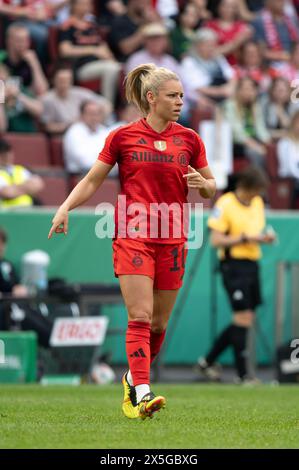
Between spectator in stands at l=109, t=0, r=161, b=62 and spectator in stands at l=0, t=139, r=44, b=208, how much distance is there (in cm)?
406

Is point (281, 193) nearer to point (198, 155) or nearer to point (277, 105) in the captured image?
point (277, 105)

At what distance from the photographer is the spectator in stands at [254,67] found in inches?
711

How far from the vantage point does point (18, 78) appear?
15.9 meters

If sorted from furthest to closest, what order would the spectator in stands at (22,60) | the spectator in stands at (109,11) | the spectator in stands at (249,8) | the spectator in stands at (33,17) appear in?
1. the spectator in stands at (249,8)
2. the spectator in stands at (109,11)
3. the spectator in stands at (33,17)
4. the spectator in stands at (22,60)

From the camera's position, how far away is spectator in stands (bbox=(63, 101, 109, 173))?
15.0 metres

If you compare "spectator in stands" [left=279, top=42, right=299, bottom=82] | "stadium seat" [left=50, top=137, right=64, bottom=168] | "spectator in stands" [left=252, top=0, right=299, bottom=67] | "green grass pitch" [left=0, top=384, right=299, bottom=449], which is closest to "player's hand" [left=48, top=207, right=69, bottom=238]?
"green grass pitch" [left=0, top=384, right=299, bottom=449]

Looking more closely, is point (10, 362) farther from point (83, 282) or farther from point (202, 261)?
point (202, 261)

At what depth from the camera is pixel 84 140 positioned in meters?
15.1

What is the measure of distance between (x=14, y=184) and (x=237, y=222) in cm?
261

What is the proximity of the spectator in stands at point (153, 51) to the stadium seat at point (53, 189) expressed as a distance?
2.72 meters

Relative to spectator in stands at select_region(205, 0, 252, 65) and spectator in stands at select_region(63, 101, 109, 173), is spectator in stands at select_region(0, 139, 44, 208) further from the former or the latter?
spectator in stands at select_region(205, 0, 252, 65)

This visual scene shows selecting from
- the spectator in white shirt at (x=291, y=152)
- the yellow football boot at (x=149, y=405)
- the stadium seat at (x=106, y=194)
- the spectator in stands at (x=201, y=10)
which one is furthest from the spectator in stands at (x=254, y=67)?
the yellow football boot at (x=149, y=405)

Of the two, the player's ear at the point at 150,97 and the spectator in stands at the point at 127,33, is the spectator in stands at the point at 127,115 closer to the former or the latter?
the spectator in stands at the point at 127,33

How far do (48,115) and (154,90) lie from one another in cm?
878
